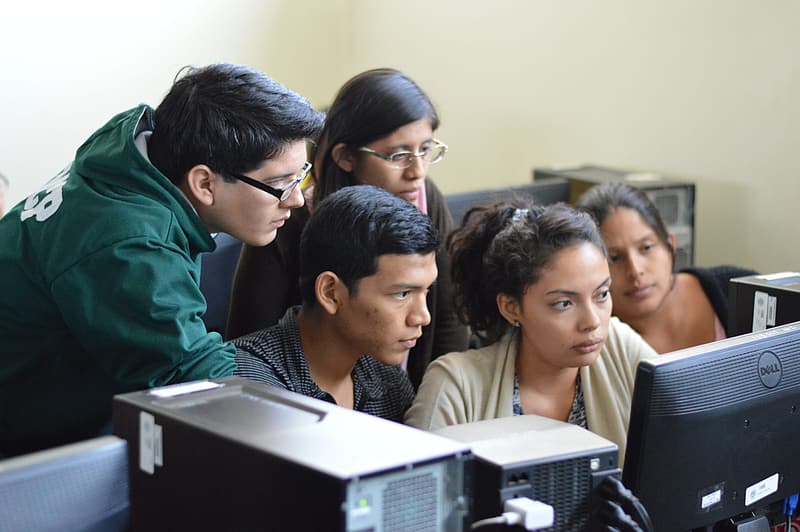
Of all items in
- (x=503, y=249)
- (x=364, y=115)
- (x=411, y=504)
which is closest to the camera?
Result: (x=411, y=504)

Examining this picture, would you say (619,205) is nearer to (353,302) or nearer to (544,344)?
(544,344)

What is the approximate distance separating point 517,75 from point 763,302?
8.27 ft

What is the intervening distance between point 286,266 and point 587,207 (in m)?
0.76

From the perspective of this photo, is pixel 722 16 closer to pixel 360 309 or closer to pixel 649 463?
pixel 360 309

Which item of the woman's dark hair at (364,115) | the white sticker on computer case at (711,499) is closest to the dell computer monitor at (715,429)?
the white sticker on computer case at (711,499)

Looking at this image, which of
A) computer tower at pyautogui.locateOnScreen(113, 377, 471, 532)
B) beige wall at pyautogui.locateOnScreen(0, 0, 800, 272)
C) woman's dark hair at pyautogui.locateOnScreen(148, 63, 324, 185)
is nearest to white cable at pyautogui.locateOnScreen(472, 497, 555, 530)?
computer tower at pyautogui.locateOnScreen(113, 377, 471, 532)

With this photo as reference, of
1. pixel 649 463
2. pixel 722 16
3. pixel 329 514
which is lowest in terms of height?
pixel 649 463

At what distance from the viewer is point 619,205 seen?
2277mm

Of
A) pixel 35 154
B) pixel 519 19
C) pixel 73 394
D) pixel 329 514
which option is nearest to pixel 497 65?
pixel 519 19

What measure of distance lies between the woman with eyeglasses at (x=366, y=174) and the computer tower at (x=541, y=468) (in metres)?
0.91

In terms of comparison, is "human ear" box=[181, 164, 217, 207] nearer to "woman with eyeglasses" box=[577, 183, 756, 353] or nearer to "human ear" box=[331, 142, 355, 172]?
"human ear" box=[331, 142, 355, 172]

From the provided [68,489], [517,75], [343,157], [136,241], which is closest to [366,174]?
[343,157]

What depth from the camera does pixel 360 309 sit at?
66.1 inches

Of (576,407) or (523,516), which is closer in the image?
(523,516)
